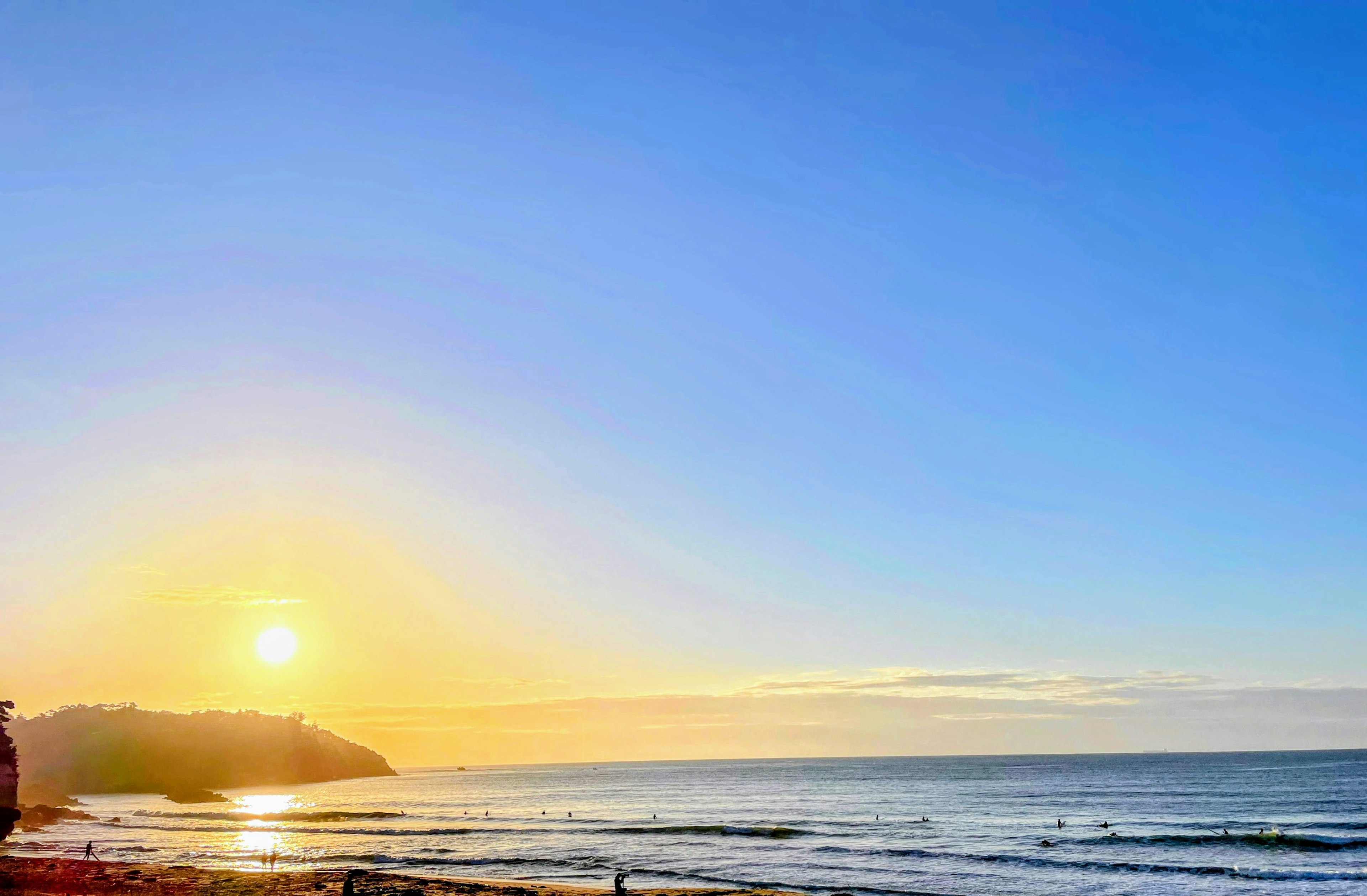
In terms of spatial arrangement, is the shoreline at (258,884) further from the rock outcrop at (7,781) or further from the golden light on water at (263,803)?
the golden light on water at (263,803)

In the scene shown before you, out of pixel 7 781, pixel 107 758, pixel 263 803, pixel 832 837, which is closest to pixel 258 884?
pixel 7 781

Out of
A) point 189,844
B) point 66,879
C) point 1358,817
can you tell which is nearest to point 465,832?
point 189,844

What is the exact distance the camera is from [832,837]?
7212 cm

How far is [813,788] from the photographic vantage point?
14600 centimetres

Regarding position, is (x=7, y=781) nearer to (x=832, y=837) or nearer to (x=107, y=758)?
(x=832, y=837)

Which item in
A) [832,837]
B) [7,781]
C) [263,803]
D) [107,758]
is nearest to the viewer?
[7,781]

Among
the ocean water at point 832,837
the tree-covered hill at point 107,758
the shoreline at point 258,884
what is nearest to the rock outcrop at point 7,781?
the ocean water at point 832,837

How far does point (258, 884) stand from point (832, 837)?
4453 centimetres

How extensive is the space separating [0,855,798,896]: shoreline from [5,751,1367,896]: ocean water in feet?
14.2

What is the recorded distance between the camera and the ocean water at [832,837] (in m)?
51.2

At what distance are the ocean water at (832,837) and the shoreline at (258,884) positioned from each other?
4316mm

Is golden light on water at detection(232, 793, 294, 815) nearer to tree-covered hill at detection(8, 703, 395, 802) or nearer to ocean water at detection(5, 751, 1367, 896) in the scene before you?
ocean water at detection(5, 751, 1367, 896)

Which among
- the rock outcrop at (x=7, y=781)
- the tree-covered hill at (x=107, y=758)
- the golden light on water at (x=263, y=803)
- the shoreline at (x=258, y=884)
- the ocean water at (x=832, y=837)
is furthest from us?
the tree-covered hill at (x=107, y=758)

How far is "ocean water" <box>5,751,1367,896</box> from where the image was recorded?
5122 cm
